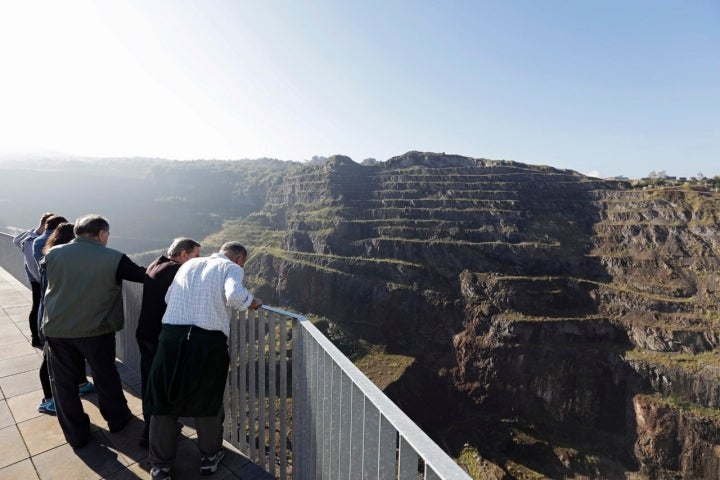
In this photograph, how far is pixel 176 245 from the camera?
2.60 metres

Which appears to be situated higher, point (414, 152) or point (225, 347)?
point (414, 152)

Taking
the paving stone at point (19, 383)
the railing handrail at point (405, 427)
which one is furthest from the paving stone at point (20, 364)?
the railing handrail at point (405, 427)

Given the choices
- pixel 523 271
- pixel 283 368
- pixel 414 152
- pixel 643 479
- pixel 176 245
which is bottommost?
pixel 643 479

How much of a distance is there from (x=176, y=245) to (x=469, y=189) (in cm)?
5051

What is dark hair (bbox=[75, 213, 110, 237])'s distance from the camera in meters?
2.63

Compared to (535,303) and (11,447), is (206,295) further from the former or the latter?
(535,303)

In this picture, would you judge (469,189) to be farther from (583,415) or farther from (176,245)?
(176,245)

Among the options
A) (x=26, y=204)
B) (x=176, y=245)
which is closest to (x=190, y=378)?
(x=176, y=245)

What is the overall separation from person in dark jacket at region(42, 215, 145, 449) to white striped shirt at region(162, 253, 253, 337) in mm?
832

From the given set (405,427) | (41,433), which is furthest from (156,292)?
(405,427)

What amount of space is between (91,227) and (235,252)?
1.28 m

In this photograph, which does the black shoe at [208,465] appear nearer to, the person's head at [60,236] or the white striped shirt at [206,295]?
the white striped shirt at [206,295]

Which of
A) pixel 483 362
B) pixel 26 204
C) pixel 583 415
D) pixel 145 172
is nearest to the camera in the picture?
pixel 583 415

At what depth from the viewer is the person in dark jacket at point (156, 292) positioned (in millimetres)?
2537
